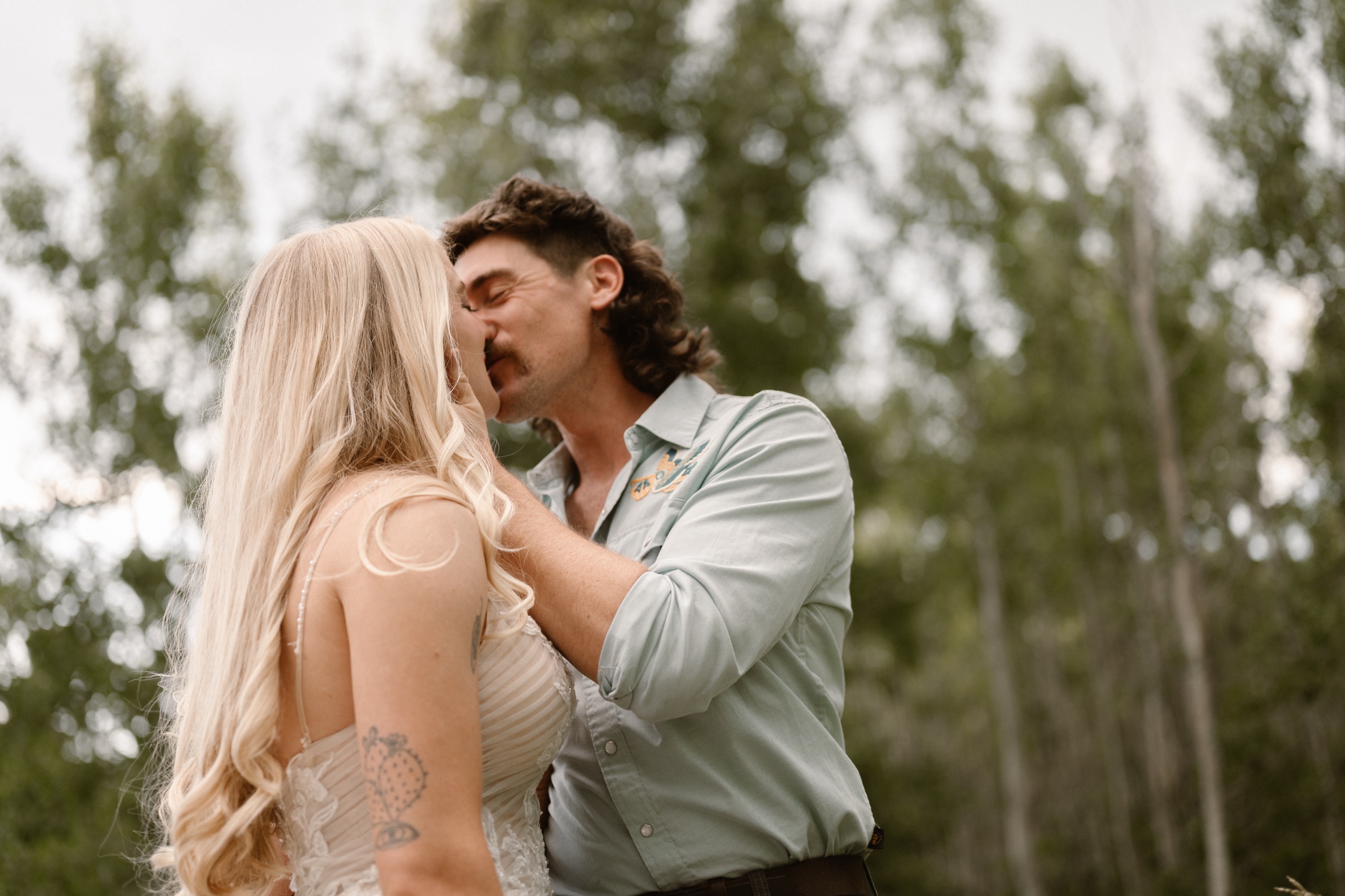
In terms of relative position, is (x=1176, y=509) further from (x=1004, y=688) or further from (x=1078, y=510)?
(x=1078, y=510)

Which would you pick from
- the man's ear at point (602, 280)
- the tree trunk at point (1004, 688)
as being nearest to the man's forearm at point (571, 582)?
the man's ear at point (602, 280)

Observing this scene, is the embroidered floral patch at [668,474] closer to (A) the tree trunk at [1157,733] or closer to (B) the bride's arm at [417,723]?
(B) the bride's arm at [417,723]

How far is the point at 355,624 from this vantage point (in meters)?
1.49

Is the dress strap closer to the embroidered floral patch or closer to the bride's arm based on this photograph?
the bride's arm

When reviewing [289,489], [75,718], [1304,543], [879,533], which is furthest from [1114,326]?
[289,489]

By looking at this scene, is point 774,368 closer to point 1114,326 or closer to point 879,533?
point 1114,326

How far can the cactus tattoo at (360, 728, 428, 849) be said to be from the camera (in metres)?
1.46

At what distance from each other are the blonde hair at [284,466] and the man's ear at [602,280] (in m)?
1.16

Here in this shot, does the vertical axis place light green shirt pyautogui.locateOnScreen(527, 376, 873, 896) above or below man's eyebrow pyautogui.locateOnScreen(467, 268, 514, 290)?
below

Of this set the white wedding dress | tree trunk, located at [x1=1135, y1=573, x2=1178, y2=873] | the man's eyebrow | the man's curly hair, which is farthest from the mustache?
tree trunk, located at [x1=1135, y1=573, x2=1178, y2=873]

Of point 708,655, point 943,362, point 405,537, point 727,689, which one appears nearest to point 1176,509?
point 943,362

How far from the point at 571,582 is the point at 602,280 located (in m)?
Result: 1.38

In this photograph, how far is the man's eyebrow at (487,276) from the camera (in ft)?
9.40

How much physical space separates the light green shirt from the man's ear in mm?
790
